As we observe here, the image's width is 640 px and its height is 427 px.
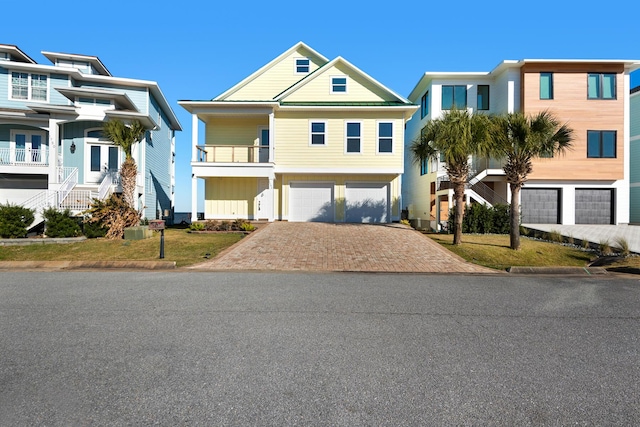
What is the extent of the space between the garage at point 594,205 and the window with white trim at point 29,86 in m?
34.5

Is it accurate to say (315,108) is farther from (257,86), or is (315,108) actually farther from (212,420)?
(212,420)

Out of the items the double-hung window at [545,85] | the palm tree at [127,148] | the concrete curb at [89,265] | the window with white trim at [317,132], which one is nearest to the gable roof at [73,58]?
the palm tree at [127,148]

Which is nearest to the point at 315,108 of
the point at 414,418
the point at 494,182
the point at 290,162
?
the point at 290,162

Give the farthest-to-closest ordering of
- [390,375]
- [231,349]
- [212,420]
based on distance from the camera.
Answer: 1. [231,349]
2. [390,375]
3. [212,420]

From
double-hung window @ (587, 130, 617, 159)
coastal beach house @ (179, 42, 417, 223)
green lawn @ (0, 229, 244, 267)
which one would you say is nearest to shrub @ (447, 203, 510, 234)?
coastal beach house @ (179, 42, 417, 223)

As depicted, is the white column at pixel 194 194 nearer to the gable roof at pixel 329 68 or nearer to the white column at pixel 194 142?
the white column at pixel 194 142

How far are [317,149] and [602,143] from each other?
60.6 ft

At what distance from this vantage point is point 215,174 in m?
20.0

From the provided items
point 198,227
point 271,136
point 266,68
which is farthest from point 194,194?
point 266,68

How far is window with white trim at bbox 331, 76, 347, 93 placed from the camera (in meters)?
22.2

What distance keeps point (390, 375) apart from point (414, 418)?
2.50ft

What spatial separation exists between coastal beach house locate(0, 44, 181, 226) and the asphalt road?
15275 mm

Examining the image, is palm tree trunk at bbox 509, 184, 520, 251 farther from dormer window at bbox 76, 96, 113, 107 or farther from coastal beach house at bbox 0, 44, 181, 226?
dormer window at bbox 76, 96, 113, 107

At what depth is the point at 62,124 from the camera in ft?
66.6
